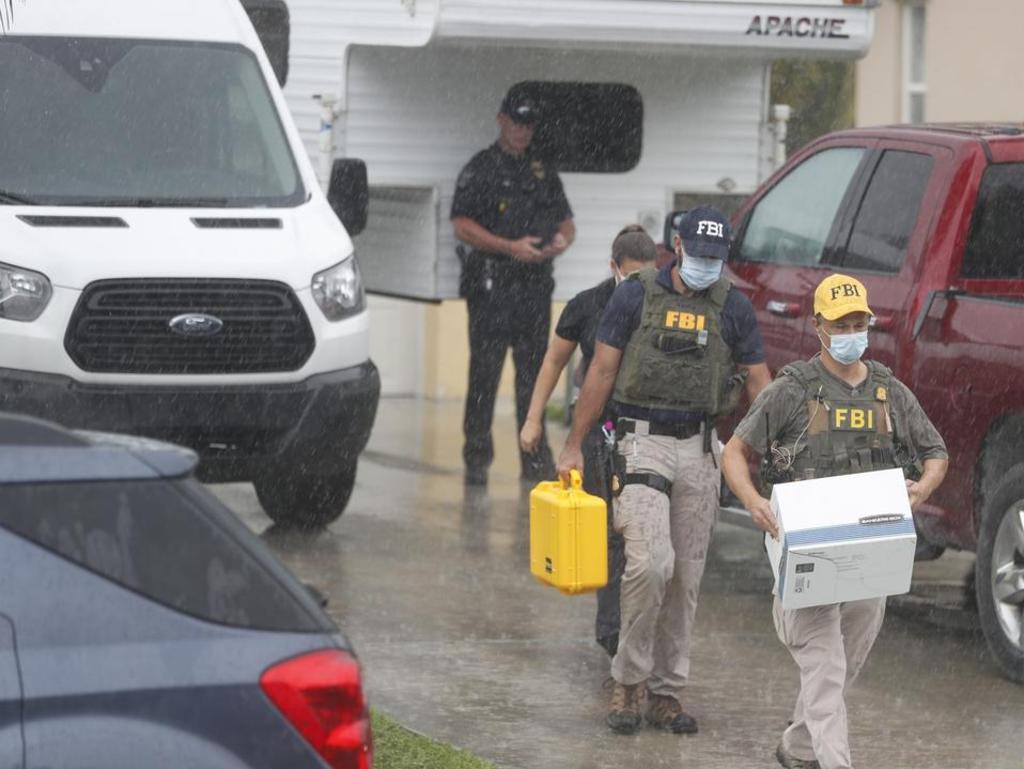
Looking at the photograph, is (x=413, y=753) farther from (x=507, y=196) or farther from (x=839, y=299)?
(x=507, y=196)

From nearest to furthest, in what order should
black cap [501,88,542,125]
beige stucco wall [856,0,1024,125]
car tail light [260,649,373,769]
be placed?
car tail light [260,649,373,769]
black cap [501,88,542,125]
beige stucco wall [856,0,1024,125]

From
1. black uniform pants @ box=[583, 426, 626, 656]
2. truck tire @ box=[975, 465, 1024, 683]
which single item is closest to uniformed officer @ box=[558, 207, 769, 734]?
black uniform pants @ box=[583, 426, 626, 656]

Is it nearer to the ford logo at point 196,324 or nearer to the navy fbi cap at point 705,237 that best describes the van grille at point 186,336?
the ford logo at point 196,324

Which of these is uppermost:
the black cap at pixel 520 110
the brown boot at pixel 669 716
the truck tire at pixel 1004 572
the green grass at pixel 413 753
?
the black cap at pixel 520 110

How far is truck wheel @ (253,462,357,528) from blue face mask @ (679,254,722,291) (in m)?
3.51

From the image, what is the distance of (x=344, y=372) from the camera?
918cm

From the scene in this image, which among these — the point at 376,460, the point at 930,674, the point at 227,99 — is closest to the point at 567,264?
the point at 376,460

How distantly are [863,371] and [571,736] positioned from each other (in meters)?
1.53

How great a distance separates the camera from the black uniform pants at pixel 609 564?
23.7 feet

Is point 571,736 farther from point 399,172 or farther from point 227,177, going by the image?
point 399,172

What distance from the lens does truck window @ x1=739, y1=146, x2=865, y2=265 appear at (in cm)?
863

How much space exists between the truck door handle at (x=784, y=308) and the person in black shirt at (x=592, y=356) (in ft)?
4.02

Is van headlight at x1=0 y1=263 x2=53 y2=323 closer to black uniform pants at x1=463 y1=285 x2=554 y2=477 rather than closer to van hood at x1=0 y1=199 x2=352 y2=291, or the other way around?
van hood at x1=0 y1=199 x2=352 y2=291

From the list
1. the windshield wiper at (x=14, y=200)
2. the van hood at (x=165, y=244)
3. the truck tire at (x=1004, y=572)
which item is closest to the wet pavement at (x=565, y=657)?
the truck tire at (x=1004, y=572)
